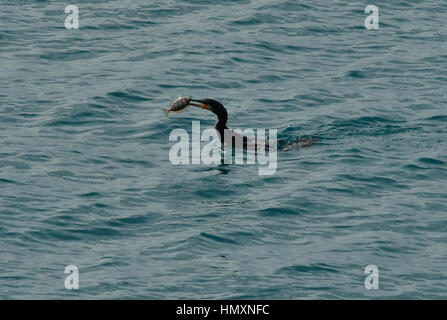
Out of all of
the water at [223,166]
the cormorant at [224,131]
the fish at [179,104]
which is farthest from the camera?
the cormorant at [224,131]

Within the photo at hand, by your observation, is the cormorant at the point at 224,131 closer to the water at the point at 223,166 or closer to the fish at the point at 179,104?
the fish at the point at 179,104

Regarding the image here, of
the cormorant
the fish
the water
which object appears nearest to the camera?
the water

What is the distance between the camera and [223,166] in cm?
2273

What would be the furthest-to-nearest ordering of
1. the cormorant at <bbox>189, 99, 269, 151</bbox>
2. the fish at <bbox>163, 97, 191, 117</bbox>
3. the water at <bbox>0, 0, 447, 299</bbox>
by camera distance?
the cormorant at <bbox>189, 99, 269, 151</bbox>, the fish at <bbox>163, 97, 191, 117</bbox>, the water at <bbox>0, 0, 447, 299</bbox>

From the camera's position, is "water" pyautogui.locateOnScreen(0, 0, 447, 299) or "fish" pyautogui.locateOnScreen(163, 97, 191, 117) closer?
"water" pyautogui.locateOnScreen(0, 0, 447, 299)

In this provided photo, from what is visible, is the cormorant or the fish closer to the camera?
the fish

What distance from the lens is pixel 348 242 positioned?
18281 millimetres

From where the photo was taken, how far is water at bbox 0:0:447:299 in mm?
17297

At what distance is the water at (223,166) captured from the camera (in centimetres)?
1730

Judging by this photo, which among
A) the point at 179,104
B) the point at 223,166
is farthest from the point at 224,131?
the point at 179,104

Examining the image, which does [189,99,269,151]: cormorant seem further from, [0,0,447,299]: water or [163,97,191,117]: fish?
[0,0,447,299]: water

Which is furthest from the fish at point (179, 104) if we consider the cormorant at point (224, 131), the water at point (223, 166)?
the water at point (223, 166)

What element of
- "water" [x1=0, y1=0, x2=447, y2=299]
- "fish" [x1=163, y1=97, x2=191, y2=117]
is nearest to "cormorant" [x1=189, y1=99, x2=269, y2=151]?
"fish" [x1=163, y1=97, x2=191, y2=117]
